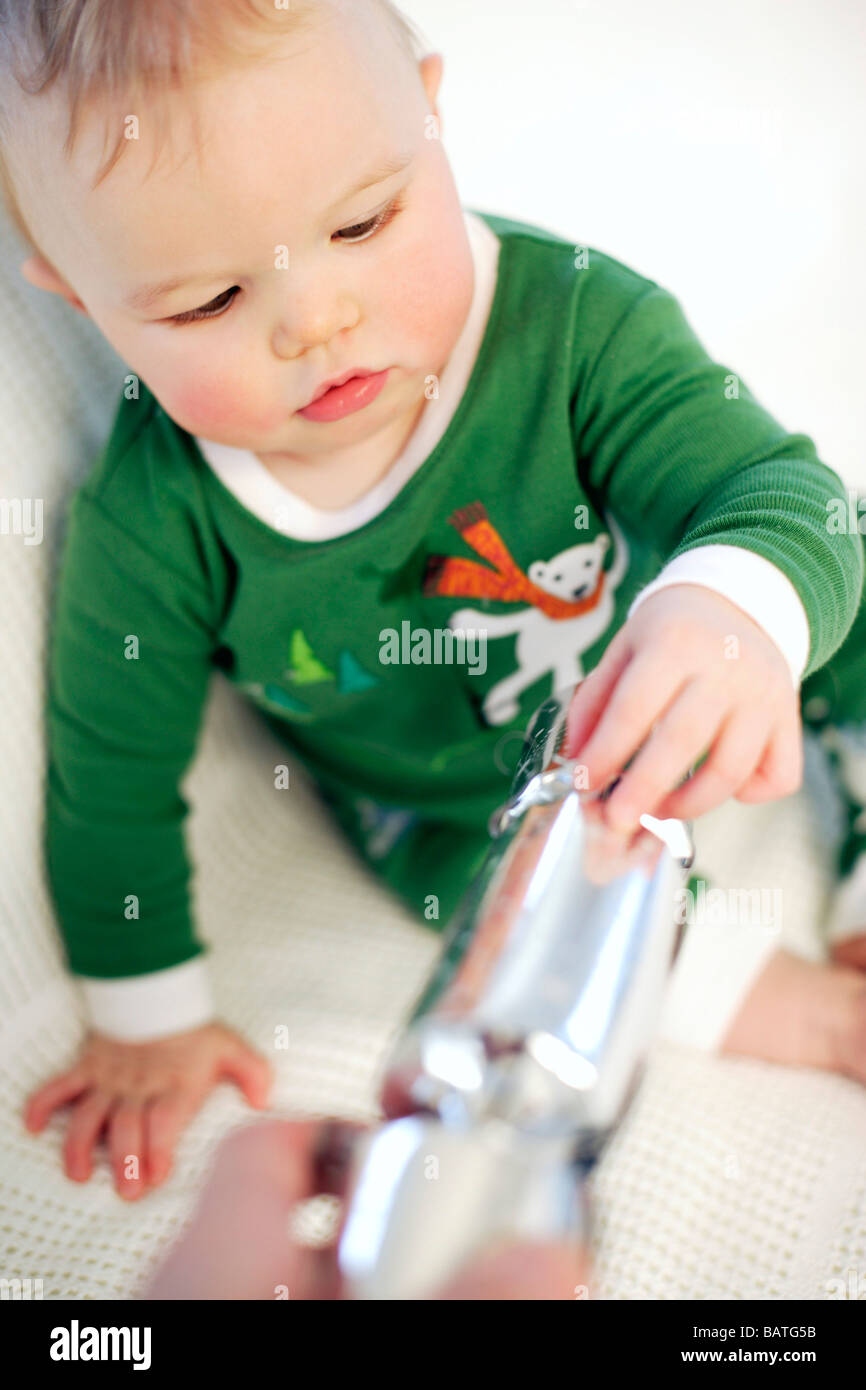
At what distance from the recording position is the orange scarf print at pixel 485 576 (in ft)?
2.27

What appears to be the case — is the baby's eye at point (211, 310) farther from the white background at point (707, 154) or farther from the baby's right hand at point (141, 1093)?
the white background at point (707, 154)

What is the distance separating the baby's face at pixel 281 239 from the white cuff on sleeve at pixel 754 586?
19 centimetres

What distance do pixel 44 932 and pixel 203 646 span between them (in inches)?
8.2

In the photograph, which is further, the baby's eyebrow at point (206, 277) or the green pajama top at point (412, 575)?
the green pajama top at point (412, 575)

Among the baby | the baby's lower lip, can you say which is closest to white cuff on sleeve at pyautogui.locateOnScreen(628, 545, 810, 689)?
the baby

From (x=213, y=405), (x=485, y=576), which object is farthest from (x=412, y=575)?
(x=213, y=405)

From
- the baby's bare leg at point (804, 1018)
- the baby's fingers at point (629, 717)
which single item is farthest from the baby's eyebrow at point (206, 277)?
the baby's bare leg at point (804, 1018)

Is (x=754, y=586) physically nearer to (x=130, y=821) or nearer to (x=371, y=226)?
(x=371, y=226)

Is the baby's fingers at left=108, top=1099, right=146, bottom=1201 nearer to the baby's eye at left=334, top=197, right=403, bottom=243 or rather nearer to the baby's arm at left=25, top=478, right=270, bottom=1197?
the baby's arm at left=25, top=478, right=270, bottom=1197

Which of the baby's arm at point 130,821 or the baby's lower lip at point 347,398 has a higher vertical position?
the baby's lower lip at point 347,398

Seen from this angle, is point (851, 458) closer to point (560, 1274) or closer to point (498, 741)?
point (498, 741)

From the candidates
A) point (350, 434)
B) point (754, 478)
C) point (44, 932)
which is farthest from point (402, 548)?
point (44, 932)

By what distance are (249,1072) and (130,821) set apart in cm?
18

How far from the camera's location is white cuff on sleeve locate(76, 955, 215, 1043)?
75 centimetres
